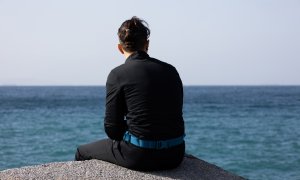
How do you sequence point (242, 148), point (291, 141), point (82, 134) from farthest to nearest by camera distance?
point (82, 134) < point (291, 141) < point (242, 148)

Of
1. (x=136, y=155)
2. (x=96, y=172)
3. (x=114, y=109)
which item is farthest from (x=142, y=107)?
(x=96, y=172)

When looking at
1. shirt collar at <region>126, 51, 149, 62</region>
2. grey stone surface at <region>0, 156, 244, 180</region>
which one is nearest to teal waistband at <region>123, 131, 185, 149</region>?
grey stone surface at <region>0, 156, 244, 180</region>

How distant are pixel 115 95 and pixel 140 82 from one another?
0.27 m

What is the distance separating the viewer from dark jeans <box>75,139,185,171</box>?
16.5 feet

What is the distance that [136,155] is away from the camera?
16.5 ft

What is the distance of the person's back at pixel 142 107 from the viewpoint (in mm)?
4879

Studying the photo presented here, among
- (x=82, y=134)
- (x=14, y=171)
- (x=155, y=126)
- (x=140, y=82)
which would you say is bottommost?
(x=82, y=134)

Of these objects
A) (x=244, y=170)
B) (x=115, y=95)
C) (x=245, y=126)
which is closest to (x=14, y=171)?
(x=115, y=95)

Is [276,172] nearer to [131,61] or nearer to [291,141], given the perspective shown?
[291,141]

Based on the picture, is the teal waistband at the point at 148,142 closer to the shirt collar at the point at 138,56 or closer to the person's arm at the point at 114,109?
the person's arm at the point at 114,109

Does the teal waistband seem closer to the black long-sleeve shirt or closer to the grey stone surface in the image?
the black long-sleeve shirt

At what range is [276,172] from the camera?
16.7 metres

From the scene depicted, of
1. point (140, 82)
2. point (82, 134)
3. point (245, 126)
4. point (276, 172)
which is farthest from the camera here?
point (245, 126)

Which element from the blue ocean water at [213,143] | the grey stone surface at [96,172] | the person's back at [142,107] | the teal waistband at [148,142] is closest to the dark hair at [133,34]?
the person's back at [142,107]
